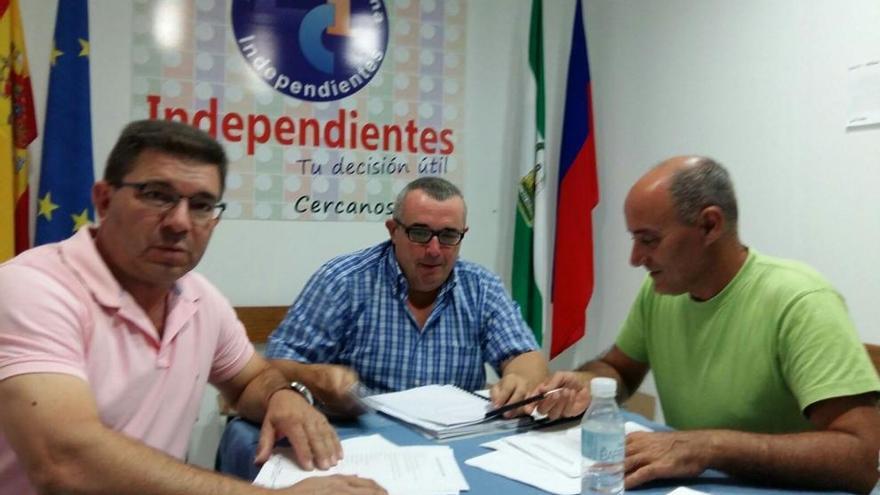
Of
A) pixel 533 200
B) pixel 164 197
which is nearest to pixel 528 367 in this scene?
pixel 164 197

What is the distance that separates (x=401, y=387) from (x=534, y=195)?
1549mm

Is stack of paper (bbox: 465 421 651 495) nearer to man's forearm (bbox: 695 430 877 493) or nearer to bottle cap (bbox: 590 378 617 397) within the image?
bottle cap (bbox: 590 378 617 397)

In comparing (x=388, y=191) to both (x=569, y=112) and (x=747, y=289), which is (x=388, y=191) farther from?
(x=747, y=289)

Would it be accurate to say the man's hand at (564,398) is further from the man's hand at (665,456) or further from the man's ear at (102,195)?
the man's ear at (102,195)

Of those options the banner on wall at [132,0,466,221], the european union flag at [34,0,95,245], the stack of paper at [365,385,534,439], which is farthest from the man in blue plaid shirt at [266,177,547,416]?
the european union flag at [34,0,95,245]

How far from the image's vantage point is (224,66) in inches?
116

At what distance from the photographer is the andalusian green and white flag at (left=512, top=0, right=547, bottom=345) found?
3379 millimetres

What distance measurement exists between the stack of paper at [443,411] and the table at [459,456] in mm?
25

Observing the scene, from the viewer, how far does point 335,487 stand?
1.14 m

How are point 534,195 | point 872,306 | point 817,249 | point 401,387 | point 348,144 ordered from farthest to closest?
point 534,195 < point 348,144 < point 817,249 < point 872,306 < point 401,387

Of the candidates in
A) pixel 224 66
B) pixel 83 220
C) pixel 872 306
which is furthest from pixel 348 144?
Answer: pixel 872 306

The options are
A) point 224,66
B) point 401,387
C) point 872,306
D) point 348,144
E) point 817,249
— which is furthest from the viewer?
point 348,144

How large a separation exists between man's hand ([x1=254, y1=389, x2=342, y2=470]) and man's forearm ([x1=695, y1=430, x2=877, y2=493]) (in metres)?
0.69

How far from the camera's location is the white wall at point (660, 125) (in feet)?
7.87
